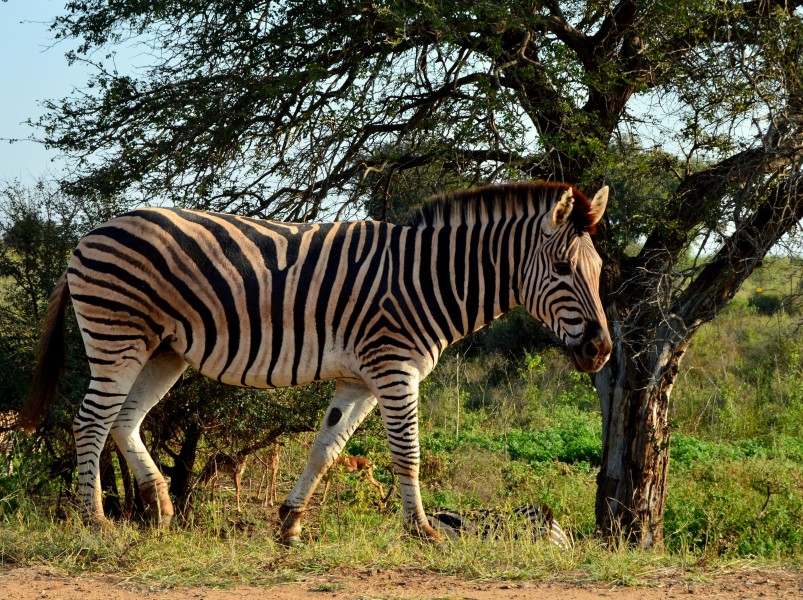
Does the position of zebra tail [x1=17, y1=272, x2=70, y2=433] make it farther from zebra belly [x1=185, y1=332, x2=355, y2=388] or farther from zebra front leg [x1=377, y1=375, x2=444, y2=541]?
zebra front leg [x1=377, y1=375, x2=444, y2=541]

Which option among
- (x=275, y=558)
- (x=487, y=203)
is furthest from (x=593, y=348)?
(x=275, y=558)

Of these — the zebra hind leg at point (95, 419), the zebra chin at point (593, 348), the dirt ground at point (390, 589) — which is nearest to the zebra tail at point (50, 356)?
the zebra hind leg at point (95, 419)

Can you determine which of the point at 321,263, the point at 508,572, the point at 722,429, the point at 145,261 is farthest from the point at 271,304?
the point at 722,429

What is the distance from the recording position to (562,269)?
239 inches

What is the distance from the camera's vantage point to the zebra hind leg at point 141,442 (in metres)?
6.14

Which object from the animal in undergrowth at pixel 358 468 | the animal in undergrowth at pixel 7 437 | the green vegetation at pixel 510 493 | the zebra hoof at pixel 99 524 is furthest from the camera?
the animal in undergrowth at pixel 358 468

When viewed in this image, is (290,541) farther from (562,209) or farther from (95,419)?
(562,209)

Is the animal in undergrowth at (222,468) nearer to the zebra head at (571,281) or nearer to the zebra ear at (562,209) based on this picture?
the zebra head at (571,281)

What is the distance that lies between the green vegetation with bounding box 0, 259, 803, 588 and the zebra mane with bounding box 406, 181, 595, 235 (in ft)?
7.32

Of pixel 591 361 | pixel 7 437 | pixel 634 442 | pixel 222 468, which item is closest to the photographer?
pixel 591 361

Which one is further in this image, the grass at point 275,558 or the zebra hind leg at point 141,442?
the zebra hind leg at point 141,442

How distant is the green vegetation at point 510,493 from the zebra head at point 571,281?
4.33 ft

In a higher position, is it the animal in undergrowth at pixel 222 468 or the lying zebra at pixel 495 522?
the animal in undergrowth at pixel 222 468

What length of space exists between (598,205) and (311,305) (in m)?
2.15
